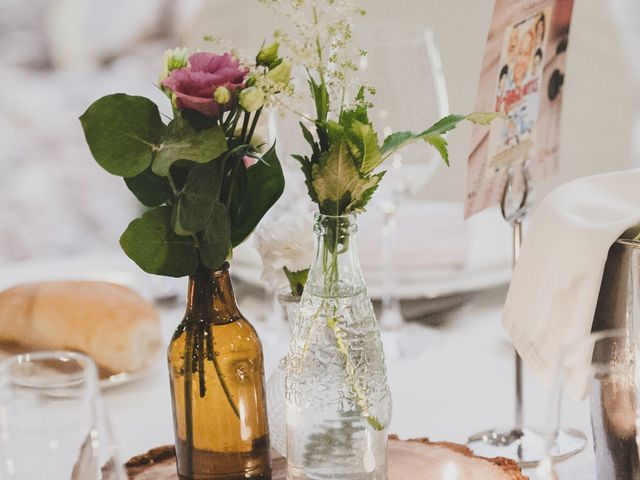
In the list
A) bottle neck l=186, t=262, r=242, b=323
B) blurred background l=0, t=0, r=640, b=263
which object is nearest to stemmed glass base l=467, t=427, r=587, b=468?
bottle neck l=186, t=262, r=242, b=323

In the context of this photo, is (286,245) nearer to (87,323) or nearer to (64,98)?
(87,323)

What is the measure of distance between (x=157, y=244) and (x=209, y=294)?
0.20ft

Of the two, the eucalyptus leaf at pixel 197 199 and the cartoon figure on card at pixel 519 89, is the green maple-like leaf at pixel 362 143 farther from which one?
the cartoon figure on card at pixel 519 89

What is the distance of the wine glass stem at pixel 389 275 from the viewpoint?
1227 mm

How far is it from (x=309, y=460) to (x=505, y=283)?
56cm

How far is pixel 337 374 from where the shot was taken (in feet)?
2.58

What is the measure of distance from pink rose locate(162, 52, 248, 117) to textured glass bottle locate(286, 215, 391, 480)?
129mm

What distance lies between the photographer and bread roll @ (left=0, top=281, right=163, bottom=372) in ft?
3.55

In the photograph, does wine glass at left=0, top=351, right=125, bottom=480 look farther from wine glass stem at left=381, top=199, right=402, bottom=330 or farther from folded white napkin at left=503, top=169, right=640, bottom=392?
wine glass stem at left=381, top=199, right=402, bottom=330

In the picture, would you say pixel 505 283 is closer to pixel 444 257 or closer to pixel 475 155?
pixel 444 257

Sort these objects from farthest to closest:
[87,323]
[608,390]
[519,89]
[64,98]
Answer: [64,98], [87,323], [519,89], [608,390]

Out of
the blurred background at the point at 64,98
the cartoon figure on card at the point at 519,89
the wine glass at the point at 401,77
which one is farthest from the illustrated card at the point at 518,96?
the blurred background at the point at 64,98

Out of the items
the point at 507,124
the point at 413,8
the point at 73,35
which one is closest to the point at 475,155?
the point at 507,124

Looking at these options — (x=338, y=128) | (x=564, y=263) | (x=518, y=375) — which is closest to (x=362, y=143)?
(x=338, y=128)
